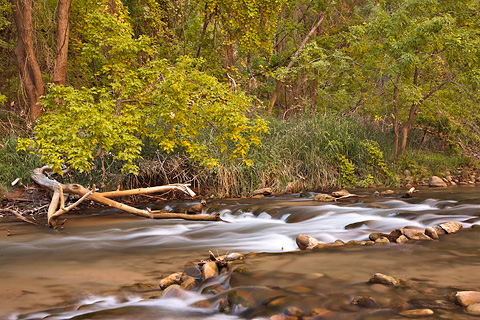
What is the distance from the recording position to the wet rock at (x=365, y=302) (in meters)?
3.55

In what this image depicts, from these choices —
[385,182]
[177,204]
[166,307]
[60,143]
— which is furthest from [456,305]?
[385,182]

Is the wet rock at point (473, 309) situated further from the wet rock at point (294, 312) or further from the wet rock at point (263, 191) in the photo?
the wet rock at point (263, 191)

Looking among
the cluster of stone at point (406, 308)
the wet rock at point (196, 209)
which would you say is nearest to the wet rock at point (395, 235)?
the cluster of stone at point (406, 308)

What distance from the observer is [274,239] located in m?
6.61

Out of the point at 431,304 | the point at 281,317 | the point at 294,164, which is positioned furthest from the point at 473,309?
the point at 294,164

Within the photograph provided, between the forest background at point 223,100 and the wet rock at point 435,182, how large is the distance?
551mm

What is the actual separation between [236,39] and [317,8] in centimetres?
333

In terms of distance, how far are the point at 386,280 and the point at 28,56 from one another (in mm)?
10351

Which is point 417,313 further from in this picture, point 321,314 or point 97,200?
point 97,200

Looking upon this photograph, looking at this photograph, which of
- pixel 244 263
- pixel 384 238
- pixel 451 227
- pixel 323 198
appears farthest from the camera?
pixel 323 198

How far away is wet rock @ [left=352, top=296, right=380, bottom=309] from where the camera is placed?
11.6 ft

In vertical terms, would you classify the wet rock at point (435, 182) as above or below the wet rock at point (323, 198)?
below

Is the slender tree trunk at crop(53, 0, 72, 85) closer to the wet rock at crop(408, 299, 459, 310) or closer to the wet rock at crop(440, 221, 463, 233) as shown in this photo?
the wet rock at crop(440, 221, 463, 233)

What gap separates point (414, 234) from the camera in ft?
19.4
